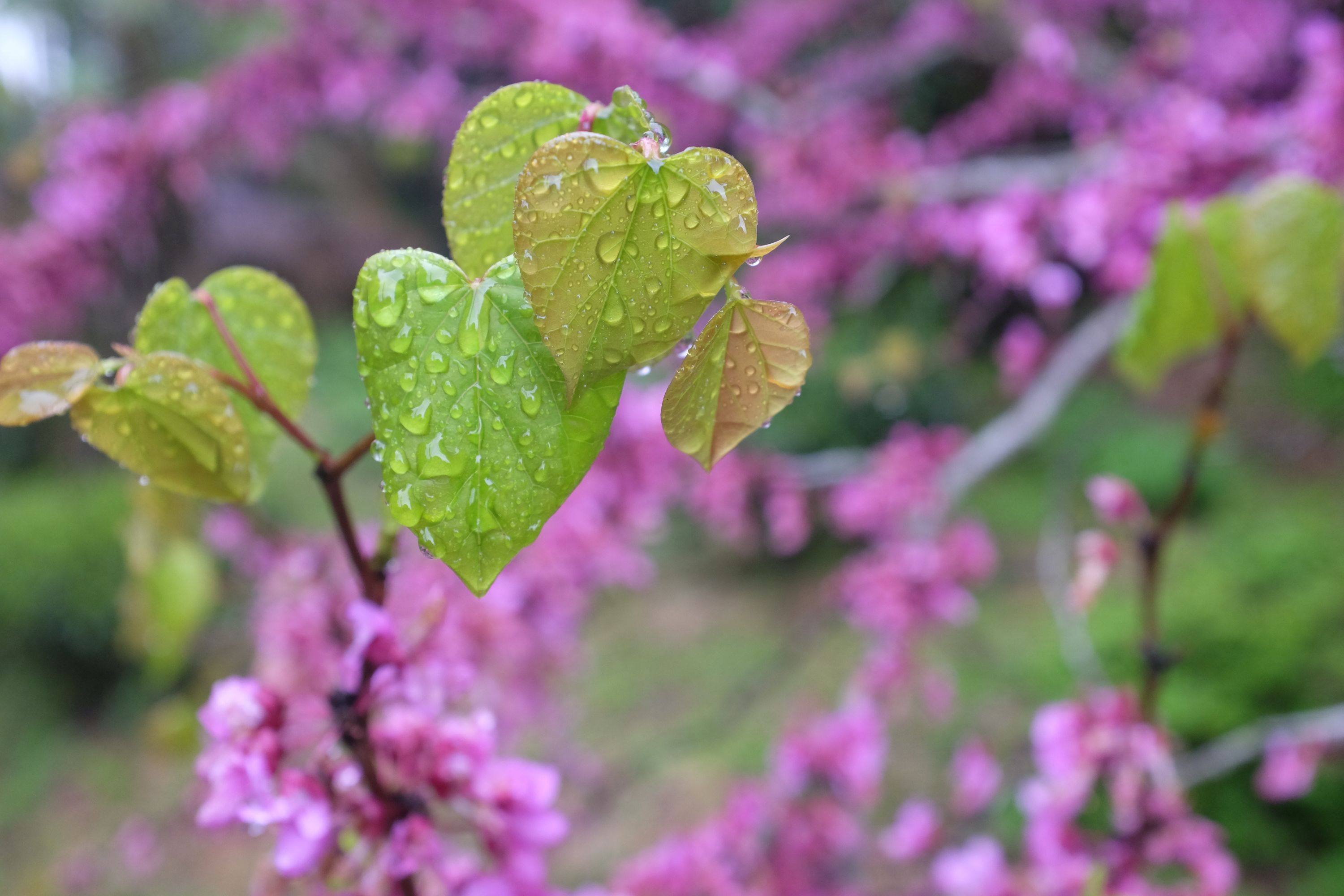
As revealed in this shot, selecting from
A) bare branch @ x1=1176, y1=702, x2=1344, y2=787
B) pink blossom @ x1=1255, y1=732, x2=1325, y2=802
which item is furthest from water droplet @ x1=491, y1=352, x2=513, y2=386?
pink blossom @ x1=1255, y1=732, x2=1325, y2=802

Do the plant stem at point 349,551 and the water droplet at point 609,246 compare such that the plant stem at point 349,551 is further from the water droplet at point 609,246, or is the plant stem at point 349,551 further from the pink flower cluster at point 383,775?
the water droplet at point 609,246

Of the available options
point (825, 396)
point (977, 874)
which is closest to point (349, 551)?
point (977, 874)

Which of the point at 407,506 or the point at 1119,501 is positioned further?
the point at 1119,501

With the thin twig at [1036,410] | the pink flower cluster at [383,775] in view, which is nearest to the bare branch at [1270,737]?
the thin twig at [1036,410]

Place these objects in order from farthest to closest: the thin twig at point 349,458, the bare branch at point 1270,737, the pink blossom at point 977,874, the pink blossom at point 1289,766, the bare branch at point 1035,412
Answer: the bare branch at point 1035,412, the pink blossom at point 1289,766, the bare branch at point 1270,737, the pink blossom at point 977,874, the thin twig at point 349,458

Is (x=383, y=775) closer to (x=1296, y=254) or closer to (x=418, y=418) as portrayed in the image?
(x=418, y=418)
